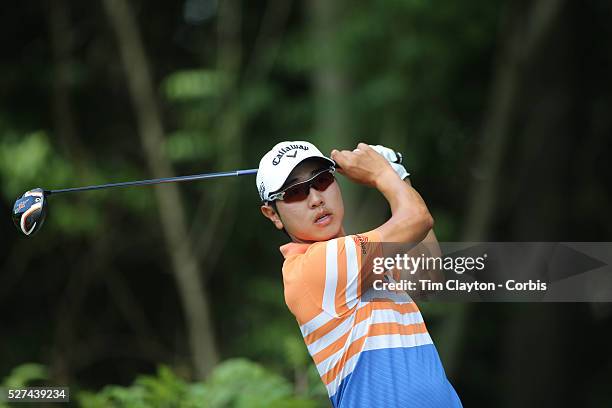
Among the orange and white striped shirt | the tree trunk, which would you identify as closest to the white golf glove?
the orange and white striped shirt

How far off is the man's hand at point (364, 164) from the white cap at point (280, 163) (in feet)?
0.11

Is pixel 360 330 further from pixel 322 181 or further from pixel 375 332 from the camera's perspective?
pixel 322 181

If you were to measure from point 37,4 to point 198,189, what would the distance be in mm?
2356

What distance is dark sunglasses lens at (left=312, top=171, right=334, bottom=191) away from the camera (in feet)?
8.14

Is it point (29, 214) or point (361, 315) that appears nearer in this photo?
point (361, 315)

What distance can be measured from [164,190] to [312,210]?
6.04 metres

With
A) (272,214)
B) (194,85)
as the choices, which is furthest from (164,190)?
Result: (272,214)

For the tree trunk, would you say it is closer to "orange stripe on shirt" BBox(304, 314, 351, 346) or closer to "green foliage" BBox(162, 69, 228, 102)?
"green foliage" BBox(162, 69, 228, 102)

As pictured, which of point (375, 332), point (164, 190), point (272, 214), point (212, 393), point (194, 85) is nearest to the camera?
point (375, 332)

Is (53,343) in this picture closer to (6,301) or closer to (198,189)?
(6,301)

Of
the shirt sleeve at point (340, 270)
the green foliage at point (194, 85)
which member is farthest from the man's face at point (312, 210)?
the green foliage at point (194, 85)

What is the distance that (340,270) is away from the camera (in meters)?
2.32

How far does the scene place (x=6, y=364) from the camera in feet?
29.2

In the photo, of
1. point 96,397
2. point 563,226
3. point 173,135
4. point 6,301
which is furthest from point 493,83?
point 96,397
